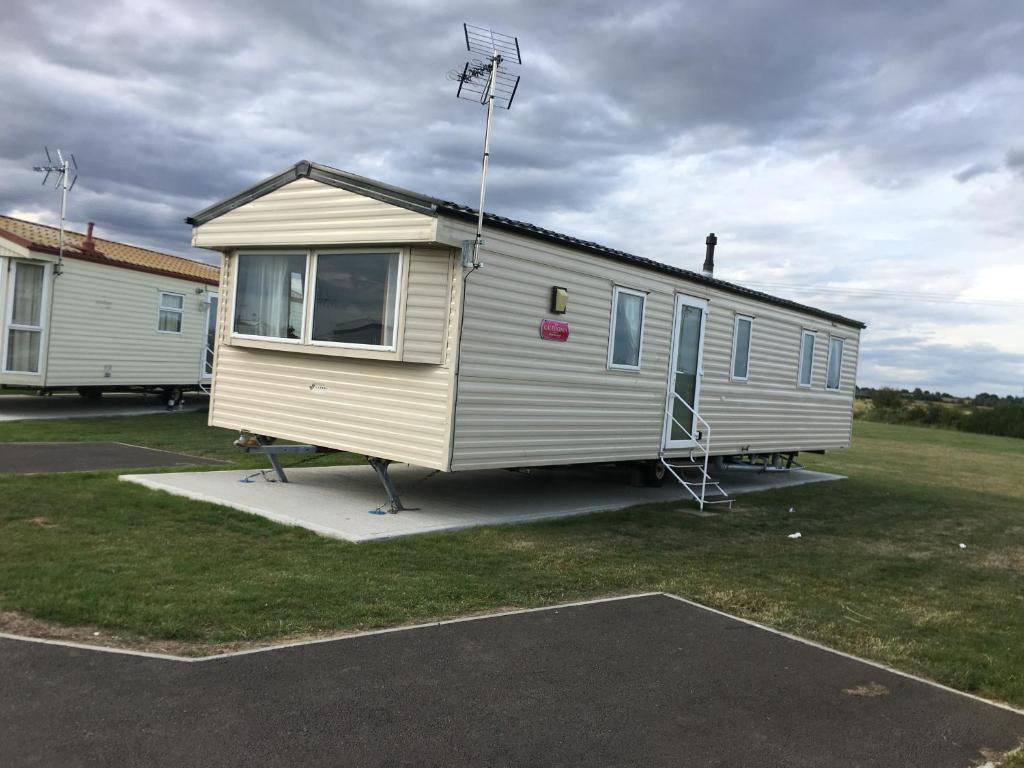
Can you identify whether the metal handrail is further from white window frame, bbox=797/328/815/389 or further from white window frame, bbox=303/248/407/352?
white window frame, bbox=303/248/407/352

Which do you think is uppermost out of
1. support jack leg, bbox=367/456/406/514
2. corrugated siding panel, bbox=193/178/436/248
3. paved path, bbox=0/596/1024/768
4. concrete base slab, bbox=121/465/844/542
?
corrugated siding panel, bbox=193/178/436/248

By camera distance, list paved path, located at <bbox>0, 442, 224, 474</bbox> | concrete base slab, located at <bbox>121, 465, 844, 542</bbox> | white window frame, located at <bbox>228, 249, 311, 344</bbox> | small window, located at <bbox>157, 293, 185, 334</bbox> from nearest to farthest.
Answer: concrete base slab, located at <bbox>121, 465, 844, 542</bbox> < white window frame, located at <bbox>228, 249, 311, 344</bbox> < paved path, located at <bbox>0, 442, 224, 474</bbox> < small window, located at <bbox>157, 293, 185, 334</bbox>

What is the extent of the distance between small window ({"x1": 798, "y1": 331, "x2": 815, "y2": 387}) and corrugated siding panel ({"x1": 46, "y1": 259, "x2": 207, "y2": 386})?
43.1ft

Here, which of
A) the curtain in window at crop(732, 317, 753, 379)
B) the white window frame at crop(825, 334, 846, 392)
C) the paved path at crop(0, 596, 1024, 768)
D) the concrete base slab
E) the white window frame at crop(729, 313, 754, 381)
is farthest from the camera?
the white window frame at crop(825, 334, 846, 392)

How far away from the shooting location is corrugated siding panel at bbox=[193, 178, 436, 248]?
7980mm

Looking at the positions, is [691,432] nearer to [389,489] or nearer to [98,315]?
[389,489]

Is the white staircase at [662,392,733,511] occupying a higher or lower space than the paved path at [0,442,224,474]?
higher

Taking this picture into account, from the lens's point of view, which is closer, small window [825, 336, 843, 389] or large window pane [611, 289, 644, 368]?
large window pane [611, 289, 644, 368]

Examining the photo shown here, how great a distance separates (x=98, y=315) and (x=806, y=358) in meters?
13.4

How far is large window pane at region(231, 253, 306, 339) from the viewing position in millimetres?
9094

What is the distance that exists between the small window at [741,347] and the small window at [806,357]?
1902 mm

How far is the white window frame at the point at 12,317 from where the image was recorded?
15.4 meters

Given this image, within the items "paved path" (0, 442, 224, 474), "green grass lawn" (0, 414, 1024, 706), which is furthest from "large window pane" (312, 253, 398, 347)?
"paved path" (0, 442, 224, 474)

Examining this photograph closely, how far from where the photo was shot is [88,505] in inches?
294
